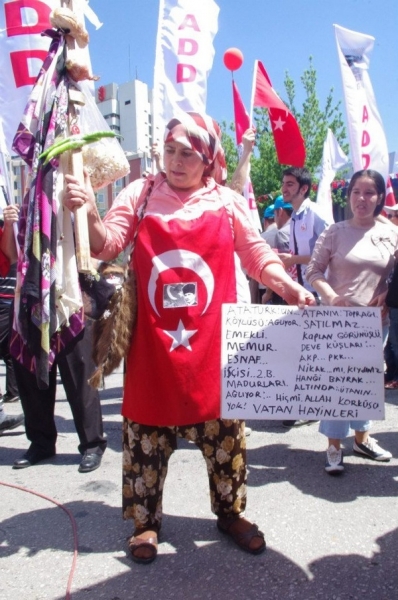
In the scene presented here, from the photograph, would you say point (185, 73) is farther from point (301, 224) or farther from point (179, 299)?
point (179, 299)

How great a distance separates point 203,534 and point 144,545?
1.08ft

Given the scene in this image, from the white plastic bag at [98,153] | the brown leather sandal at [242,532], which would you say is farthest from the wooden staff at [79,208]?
the brown leather sandal at [242,532]

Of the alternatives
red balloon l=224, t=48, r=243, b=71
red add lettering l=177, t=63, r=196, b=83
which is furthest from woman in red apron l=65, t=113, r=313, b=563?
red balloon l=224, t=48, r=243, b=71

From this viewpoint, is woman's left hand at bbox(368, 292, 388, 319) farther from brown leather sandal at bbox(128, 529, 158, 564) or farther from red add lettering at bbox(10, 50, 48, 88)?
red add lettering at bbox(10, 50, 48, 88)

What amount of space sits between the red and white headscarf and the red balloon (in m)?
3.11

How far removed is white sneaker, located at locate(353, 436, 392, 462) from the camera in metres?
3.36

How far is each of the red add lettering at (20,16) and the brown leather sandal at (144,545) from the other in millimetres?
3272

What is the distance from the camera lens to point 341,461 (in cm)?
321

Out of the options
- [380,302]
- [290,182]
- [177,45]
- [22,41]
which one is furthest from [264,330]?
[177,45]

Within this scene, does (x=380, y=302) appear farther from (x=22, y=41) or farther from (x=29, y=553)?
(x=22, y=41)

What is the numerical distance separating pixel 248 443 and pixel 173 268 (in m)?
2.07

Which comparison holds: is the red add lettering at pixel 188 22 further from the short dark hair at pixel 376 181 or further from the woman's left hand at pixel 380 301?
the woman's left hand at pixel 380 301

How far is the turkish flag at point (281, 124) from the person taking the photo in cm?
491

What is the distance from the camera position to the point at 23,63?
3.75m
